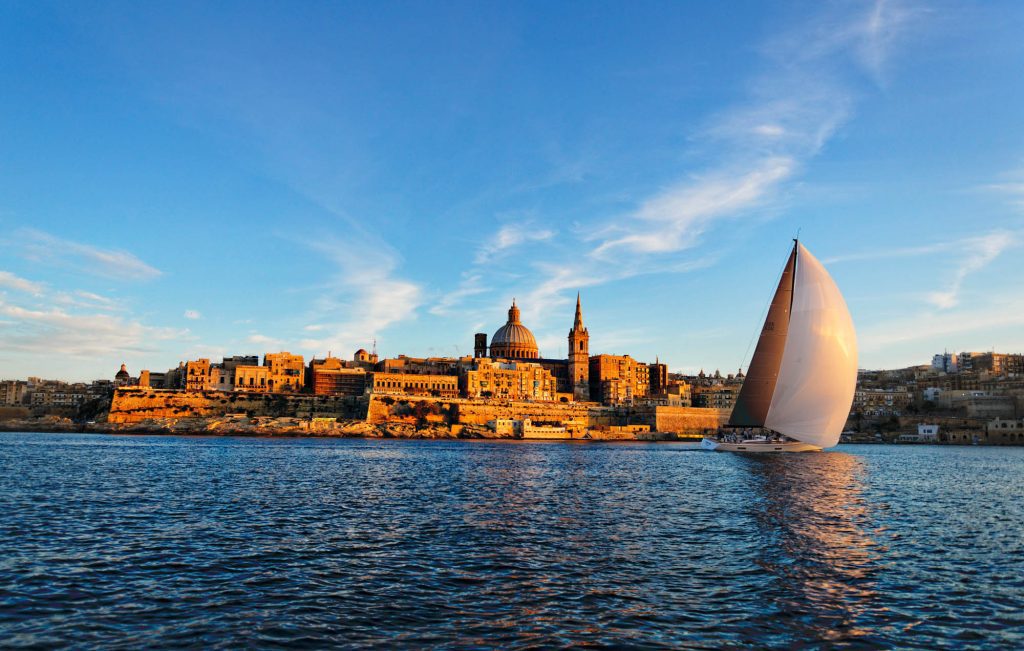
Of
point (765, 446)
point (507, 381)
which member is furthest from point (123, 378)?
point (765, 446)

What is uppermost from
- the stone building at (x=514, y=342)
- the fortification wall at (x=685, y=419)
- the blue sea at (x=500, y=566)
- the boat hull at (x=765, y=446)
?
the stone building at (x=514, y=342)

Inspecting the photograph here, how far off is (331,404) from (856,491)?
294 ft

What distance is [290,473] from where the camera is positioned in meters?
37.5

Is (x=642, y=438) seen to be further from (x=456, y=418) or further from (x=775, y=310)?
(x=775, y=310)

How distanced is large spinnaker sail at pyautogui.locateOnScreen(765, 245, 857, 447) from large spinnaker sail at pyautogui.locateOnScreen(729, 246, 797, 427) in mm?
2312

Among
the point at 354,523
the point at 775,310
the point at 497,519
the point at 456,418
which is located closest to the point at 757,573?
the point at 497,519

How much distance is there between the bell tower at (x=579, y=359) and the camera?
142750 mm

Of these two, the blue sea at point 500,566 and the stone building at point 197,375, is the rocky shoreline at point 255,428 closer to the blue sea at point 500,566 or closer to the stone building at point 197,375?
the stone building at point 197,375

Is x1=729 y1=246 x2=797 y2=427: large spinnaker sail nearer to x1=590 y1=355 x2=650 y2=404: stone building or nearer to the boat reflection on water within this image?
the boat reflection on water

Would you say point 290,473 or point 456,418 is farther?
point 456,418

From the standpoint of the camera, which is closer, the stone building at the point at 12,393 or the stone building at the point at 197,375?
the stone building at the point at 197,375

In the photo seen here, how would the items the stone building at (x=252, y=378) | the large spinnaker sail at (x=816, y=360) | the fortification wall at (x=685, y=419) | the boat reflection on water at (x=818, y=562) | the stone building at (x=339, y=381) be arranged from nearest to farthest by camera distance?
the boat reflection on water at (x=818, y=562)
the large spinnaker sail at (x=816, y=360)
the stone building at (x=252, y=378)
the fortification wall at (x=685, y=419)
the stone building at (x=339, y=381)

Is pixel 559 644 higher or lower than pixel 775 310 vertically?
lower

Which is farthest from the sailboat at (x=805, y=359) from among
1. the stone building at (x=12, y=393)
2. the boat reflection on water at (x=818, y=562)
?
the stone building at (x=12, y=393)
